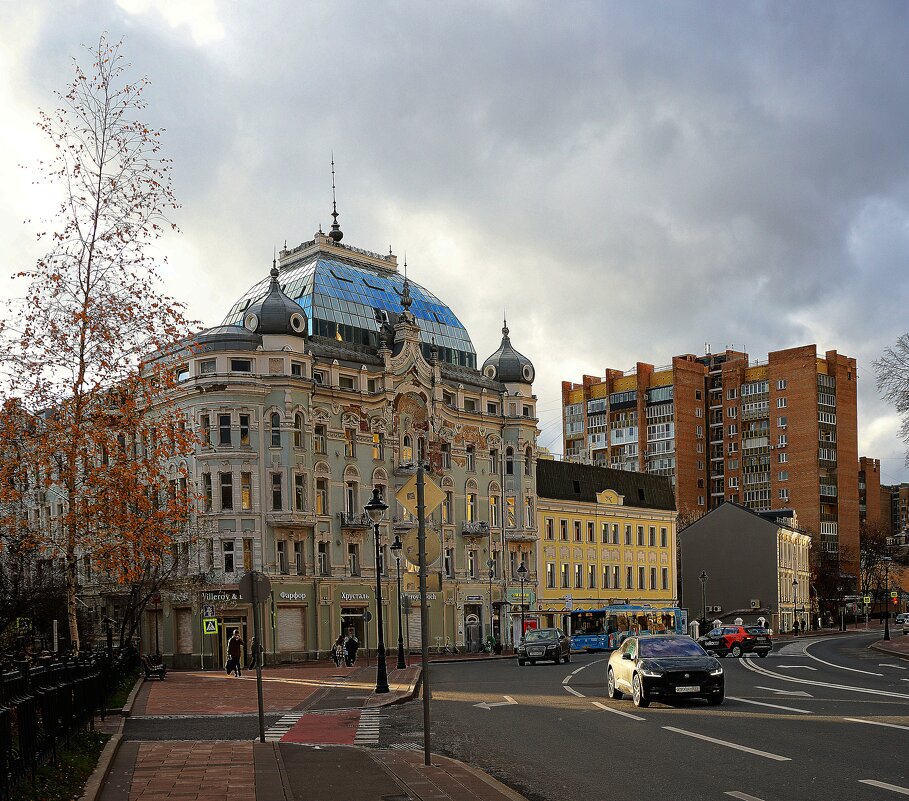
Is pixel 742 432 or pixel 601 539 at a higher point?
pixel 742 432

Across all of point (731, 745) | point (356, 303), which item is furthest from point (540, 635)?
point (731, 745)

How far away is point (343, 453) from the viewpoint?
70688mm

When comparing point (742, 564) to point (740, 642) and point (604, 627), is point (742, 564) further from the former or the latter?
point (740, 642)

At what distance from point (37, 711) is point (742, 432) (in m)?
133

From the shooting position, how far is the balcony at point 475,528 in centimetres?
7750

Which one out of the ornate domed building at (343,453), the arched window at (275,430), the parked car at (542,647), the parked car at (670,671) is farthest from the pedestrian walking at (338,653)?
the parked car at (670,671)

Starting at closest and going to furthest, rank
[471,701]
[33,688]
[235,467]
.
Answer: [33,688]
[471,701]
[235,467]

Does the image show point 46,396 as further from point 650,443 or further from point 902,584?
point 902,584

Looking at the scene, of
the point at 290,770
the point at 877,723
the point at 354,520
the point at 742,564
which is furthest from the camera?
the point at 742,564

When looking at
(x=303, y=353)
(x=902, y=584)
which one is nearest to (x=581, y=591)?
(x=303, y=353)

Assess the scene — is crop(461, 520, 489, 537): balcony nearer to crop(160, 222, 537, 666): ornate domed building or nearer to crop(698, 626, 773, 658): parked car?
crop(160, 222, 537, 666): ornate domed building

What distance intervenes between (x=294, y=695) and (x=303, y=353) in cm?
3762

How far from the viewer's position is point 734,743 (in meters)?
16.5

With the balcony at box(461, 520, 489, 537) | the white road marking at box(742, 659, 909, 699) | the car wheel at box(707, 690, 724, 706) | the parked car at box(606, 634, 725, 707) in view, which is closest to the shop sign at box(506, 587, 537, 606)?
the balcony at box(461, 520, 489, 537)
